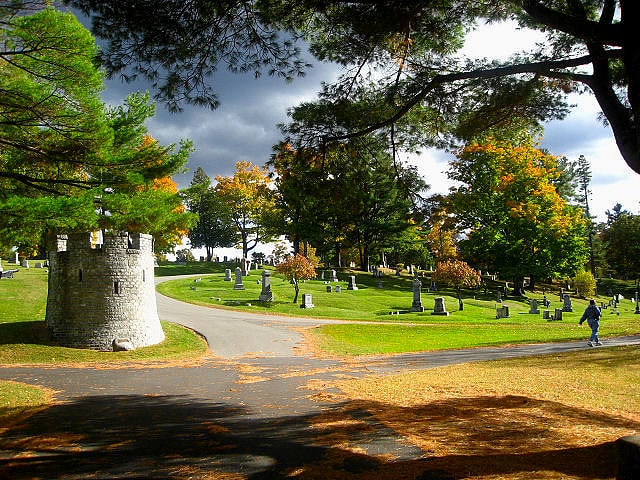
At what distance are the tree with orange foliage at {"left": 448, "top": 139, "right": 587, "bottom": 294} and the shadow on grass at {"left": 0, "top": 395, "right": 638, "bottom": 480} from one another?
35618mm

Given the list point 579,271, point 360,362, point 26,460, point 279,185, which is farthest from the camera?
point 579,271

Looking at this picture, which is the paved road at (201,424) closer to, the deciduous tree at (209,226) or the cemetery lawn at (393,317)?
the cemetery lawn at (393,317)

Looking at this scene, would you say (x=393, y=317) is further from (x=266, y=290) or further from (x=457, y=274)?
(x=266, y=290)

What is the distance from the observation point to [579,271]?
46781 mm

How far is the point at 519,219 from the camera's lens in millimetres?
41531

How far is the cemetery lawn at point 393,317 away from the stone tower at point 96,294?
817cm

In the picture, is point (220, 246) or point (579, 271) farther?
point (220, 246)

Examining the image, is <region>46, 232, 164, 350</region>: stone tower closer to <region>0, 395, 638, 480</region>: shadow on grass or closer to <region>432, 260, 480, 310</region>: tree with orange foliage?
<region>0, 395, 638, 480</region>: shadow on grass

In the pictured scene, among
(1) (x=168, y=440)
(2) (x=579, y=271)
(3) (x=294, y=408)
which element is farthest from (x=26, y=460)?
(2) (x=579, y=271)

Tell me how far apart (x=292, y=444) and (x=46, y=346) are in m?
14.7

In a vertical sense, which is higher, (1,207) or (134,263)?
→ (1,207)

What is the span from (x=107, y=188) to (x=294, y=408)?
37.6 feet

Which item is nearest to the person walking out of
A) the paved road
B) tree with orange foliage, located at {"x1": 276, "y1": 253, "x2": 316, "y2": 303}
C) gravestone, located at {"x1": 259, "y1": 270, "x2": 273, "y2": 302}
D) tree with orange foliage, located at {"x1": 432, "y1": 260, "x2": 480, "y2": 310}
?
the paved road

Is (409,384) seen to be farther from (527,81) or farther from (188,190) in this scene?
(188,190)
